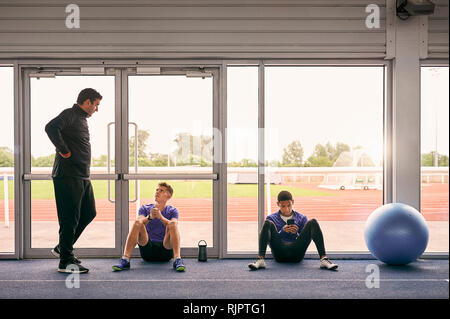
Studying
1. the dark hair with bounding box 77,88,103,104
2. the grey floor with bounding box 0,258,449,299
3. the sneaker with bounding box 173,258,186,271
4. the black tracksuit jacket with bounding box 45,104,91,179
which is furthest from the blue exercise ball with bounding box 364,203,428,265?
the dark hair with bounding box 77,88,103,104

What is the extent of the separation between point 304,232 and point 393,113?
5.42ft

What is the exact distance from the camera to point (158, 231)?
4.13 m

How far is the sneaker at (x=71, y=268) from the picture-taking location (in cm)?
375

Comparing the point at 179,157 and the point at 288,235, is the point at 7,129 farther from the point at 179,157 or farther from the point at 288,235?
the point at 288,235

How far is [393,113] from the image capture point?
14.8ft

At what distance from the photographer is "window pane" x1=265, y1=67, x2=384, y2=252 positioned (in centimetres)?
464

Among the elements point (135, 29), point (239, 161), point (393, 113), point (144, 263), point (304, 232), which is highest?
point (135, 29)

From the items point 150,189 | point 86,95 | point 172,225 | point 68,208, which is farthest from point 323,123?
point 68,208

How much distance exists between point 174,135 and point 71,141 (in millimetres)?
1203

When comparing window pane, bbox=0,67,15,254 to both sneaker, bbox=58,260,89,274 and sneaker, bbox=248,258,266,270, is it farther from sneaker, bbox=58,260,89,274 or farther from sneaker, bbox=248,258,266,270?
sneaker, bbox=248,258,266,270

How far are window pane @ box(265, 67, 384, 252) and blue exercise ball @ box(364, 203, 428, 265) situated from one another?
2.33 feet
